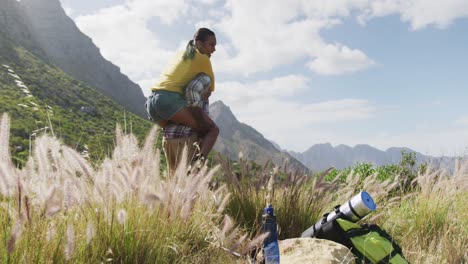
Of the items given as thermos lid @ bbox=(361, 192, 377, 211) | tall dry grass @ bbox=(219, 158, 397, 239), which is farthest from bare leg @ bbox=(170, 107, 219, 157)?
thermos lid @ bbox=(361, 192, 377, 211)

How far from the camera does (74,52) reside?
16112cm

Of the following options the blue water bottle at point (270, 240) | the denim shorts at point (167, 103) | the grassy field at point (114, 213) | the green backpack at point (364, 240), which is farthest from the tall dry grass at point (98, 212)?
the denim shorts at point (167, 103)

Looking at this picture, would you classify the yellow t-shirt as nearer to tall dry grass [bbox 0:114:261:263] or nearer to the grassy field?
the grassy field

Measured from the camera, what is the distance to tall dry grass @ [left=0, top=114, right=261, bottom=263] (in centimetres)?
186

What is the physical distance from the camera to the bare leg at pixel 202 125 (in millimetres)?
4602

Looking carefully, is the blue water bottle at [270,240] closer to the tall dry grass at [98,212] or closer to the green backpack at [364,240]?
the tall dry grass at [98,212]

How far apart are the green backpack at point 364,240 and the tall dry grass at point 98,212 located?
39.0 inches

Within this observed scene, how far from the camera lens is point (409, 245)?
158 inches

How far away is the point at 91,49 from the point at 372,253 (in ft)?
582

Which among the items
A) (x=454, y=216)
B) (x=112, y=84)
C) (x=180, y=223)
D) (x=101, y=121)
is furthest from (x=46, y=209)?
(x=112, y=84)

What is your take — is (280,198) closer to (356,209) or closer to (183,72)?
(356,209)

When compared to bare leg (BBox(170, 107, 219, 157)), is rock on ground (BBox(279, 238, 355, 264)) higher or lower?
lower

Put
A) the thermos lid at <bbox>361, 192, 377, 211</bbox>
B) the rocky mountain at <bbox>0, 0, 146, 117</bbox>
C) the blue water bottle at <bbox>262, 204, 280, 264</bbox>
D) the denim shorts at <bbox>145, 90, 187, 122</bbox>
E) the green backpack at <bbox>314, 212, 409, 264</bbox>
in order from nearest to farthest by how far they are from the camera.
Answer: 1. the blue water bottle at <bbox>262, 204, 280, 264</bbox>
2. the green backpack at <bbox>314, 212, 409, 264</bbox>
3. the thermos lid at <bbox>361, 192, 377, 211</bbox>
4. the denim shorts at <bbox>145, 90, 187, 122</bbox>
5. the rocky mountain at <bbox>0, 0, 146, 117</bbox>

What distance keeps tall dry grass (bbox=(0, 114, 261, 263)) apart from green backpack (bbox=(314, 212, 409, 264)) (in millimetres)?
991
